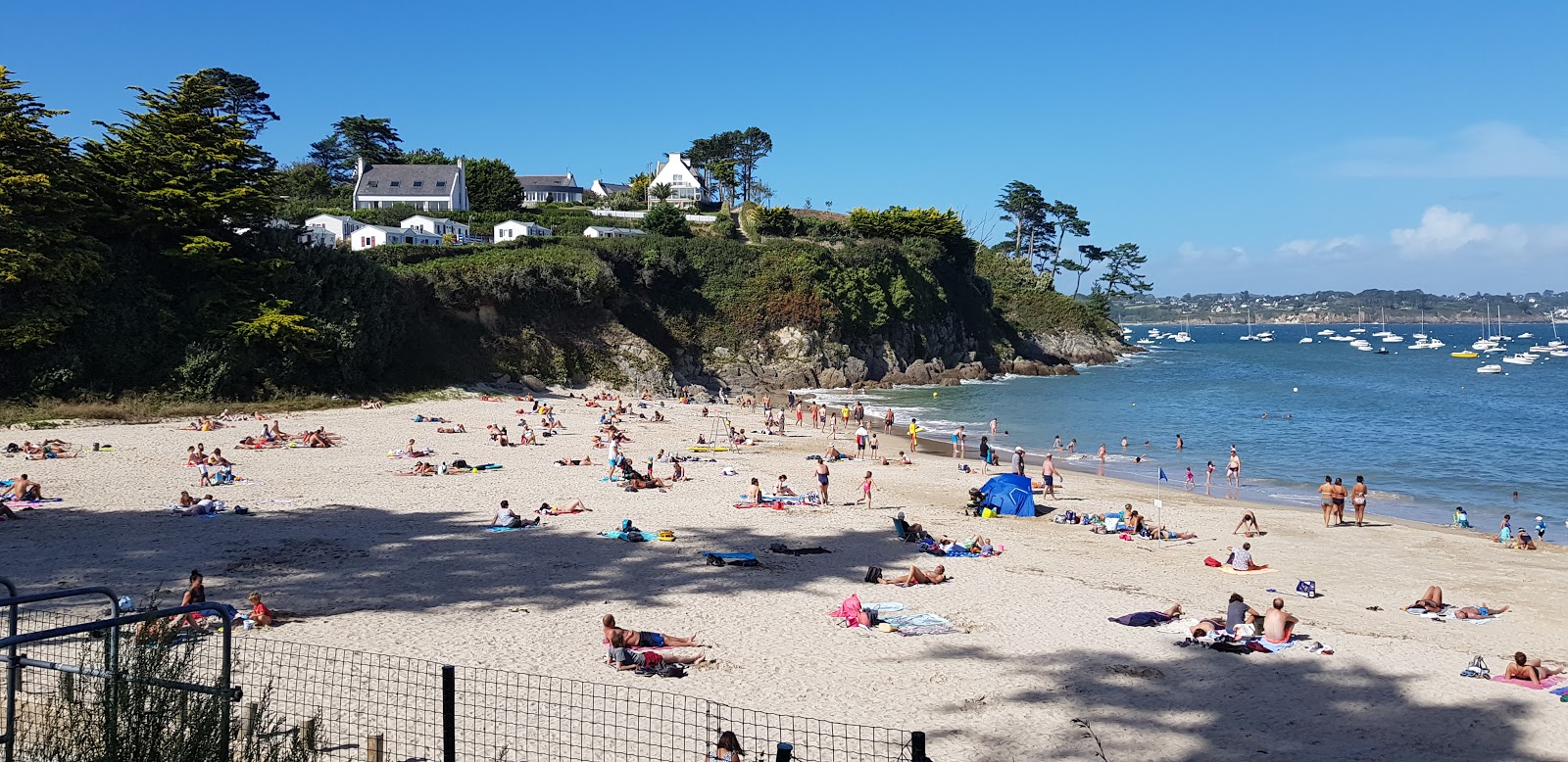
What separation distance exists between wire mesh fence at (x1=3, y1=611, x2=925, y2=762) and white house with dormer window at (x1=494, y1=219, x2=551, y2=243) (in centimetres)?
5072

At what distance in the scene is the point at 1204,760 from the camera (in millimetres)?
9023

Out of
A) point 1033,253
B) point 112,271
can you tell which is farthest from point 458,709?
point 1033,253

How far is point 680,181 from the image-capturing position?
85.4 meters

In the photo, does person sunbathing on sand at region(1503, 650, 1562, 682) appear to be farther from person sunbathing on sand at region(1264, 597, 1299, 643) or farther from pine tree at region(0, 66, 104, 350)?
pine tree at region(0, 66, 104, 350)

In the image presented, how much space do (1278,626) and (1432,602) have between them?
3576 millimetres

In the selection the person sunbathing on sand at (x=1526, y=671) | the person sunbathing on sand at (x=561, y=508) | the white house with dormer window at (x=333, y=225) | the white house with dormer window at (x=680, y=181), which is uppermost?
the white house with dormer window at (x=680, y=181)

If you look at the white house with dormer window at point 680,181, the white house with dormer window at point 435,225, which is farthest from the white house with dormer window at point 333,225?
the white house with dormer window at point 680,181

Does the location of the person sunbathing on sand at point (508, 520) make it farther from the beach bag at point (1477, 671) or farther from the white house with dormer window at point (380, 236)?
the white house with dormer window at point (380, 236)

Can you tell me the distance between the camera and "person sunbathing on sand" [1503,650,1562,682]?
1102cm

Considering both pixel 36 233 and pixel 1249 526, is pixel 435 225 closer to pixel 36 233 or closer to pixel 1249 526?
pixel 36 233

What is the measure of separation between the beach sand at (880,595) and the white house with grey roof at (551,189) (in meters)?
74.3

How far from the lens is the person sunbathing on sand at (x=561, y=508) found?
19.4 metres

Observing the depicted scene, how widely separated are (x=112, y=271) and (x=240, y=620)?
26.9 metres

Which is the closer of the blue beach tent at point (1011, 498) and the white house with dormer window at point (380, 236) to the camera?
the blue beach tent at point (1011, 498)
